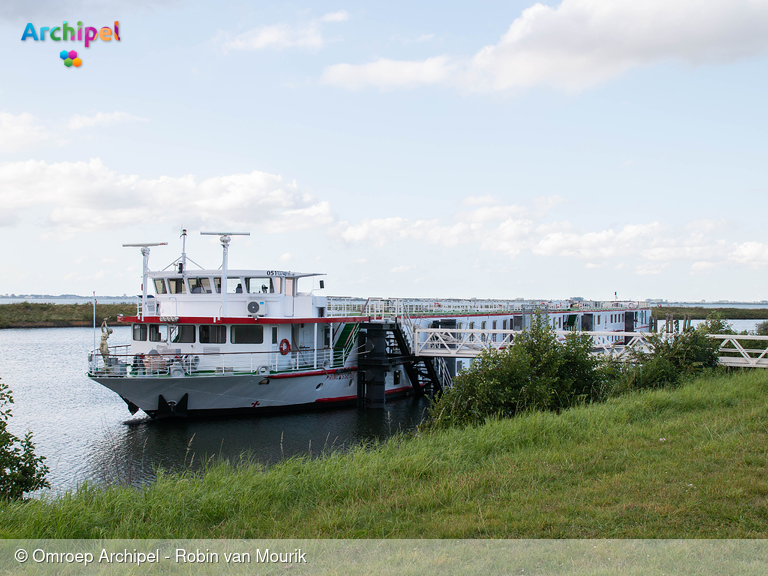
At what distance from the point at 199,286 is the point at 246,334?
2918mm

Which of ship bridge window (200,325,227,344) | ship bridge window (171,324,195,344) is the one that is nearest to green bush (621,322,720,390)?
Answer: ship bridge window (200,325,227,344)

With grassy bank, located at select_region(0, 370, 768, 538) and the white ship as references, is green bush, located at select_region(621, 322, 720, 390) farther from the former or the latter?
grassy bank, located at select_region(0, 370, 768, 538)

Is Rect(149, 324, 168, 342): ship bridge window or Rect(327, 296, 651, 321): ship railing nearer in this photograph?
Rect(149, 324, 168, 342): ship bridge window

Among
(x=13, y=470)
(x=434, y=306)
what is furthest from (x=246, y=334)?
(x=434, y=306)

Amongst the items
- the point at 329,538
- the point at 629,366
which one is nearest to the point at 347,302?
the point at 629,366

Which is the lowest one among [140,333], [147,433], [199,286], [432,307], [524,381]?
[147,433]

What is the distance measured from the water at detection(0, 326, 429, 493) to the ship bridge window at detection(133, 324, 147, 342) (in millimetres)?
3143

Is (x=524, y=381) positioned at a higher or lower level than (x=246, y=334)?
lower

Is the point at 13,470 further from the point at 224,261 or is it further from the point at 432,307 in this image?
the point at 432,307

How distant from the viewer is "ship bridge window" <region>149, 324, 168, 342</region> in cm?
2405

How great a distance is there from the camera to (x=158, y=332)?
24.3 metres

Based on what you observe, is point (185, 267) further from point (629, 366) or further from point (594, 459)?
point (594, 459)

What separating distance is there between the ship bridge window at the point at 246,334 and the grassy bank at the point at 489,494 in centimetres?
1419

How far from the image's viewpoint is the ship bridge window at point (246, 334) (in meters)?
23.9
